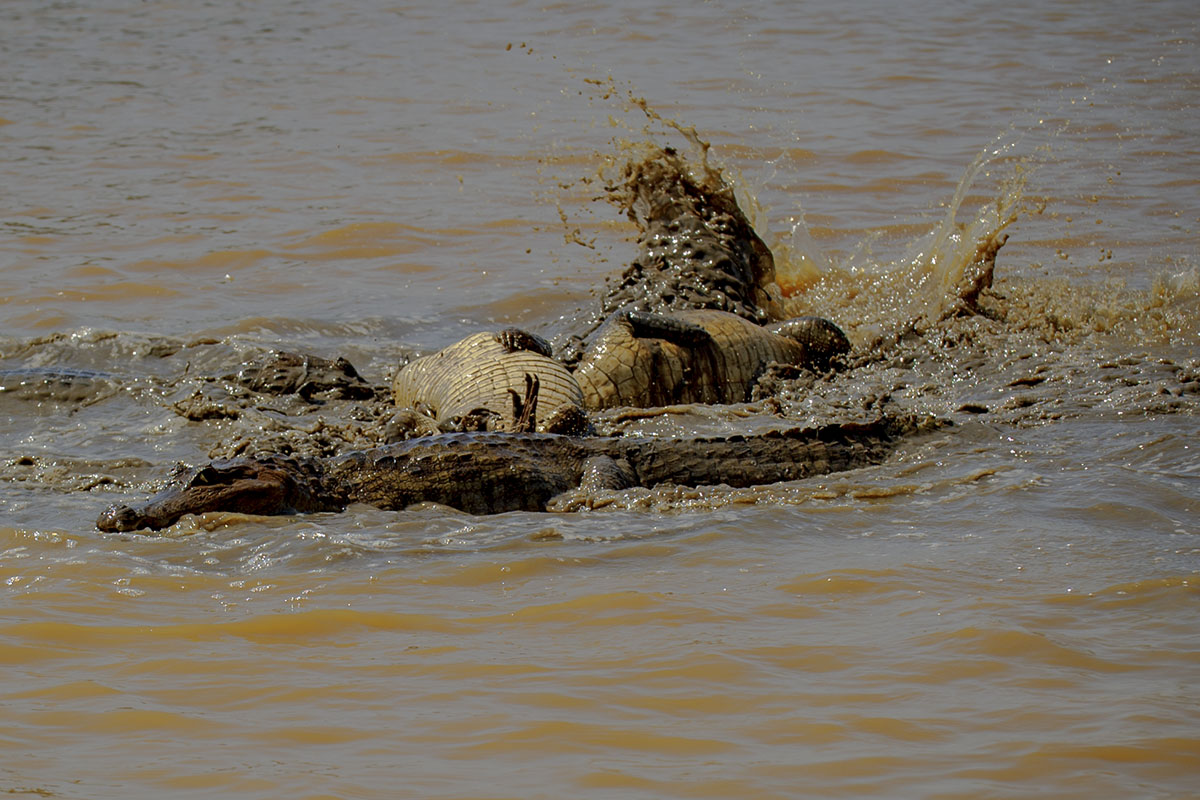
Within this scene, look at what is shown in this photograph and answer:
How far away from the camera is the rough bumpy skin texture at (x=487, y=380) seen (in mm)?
6617

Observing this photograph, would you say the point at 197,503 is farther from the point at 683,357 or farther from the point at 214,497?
the point at 683,357

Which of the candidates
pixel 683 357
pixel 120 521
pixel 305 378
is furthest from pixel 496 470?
pixel 305 378

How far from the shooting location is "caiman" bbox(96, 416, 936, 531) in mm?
5168

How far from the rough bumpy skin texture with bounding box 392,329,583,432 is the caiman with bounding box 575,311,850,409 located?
1.37 feet

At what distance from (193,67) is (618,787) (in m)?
17.0

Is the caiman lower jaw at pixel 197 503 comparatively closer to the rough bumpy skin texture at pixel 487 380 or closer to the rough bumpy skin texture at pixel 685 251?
the rough bumpy skin texture at pixel 487 380

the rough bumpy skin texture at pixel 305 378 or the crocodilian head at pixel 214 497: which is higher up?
the crocodilian head at pixel 214 497

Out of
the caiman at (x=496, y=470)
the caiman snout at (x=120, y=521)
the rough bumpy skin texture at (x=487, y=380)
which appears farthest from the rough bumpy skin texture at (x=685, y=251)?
the caiman snout at (x=120, y=521)

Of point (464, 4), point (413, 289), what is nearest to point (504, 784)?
point (413, 289)

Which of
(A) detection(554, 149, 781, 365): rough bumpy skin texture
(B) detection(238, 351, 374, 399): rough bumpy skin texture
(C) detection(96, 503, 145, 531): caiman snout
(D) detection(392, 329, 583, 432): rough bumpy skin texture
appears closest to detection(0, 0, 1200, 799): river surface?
(C) detection(96, 503, 145, 531): caiman snout

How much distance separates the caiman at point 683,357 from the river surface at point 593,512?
407mm

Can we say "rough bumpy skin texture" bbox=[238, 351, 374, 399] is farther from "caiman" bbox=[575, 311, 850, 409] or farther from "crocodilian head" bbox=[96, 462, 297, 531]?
"crocodilian head" bbox=[96, 462, 297, 531]

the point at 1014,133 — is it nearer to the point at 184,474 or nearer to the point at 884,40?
the point at 884,40

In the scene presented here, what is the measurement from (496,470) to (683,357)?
2.39m
